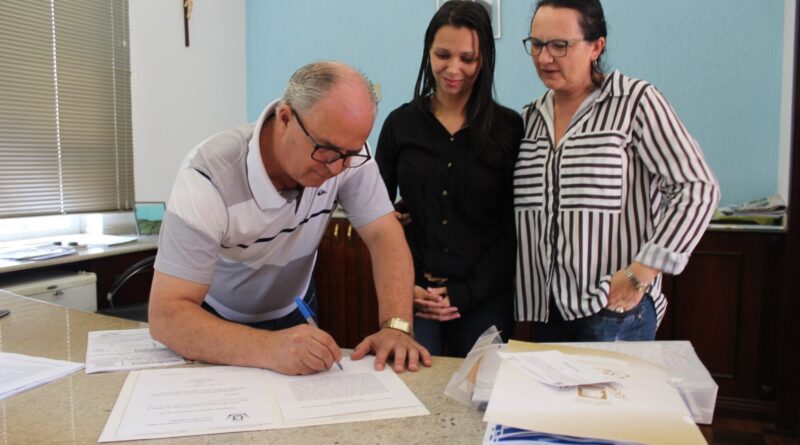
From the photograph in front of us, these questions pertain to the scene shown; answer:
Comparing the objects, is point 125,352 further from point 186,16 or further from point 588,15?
point 186,16

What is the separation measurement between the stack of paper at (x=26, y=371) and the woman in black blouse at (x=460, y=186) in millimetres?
854

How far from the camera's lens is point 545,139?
5.02 feet

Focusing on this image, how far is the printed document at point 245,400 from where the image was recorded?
34.1 inches

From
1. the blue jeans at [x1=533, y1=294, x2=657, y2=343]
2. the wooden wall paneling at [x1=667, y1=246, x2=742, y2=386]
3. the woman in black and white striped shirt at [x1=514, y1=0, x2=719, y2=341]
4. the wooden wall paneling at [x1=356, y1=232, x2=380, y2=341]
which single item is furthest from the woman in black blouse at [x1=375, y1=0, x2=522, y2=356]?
the wooden wall paneling at [x1=356, y1=232, x2=380, y2=341]

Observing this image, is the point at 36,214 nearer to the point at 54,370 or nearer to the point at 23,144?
the point at 23,144

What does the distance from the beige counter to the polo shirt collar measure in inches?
16.8

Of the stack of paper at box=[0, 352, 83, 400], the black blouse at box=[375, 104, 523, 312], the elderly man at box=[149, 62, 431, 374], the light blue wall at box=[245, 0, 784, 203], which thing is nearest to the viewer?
the stack of paper at box=[0, 352, 83, 400]

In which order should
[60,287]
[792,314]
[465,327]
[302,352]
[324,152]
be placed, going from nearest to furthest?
[302,352] → [324,152] → [465,327] → [792,314] → [60,287]

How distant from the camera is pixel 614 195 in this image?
1.40m

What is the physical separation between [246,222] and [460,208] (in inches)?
24.1

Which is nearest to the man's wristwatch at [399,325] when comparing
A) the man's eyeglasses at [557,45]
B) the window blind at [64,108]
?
the man's eyeglasses at [557,45]

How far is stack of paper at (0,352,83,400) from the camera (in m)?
1.02

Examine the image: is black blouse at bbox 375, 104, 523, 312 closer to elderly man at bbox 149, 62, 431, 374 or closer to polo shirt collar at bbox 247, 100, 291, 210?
elderly man at bbox 149, 62, 431, 374

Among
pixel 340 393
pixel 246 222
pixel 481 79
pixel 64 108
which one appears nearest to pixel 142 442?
pixel 340 393
